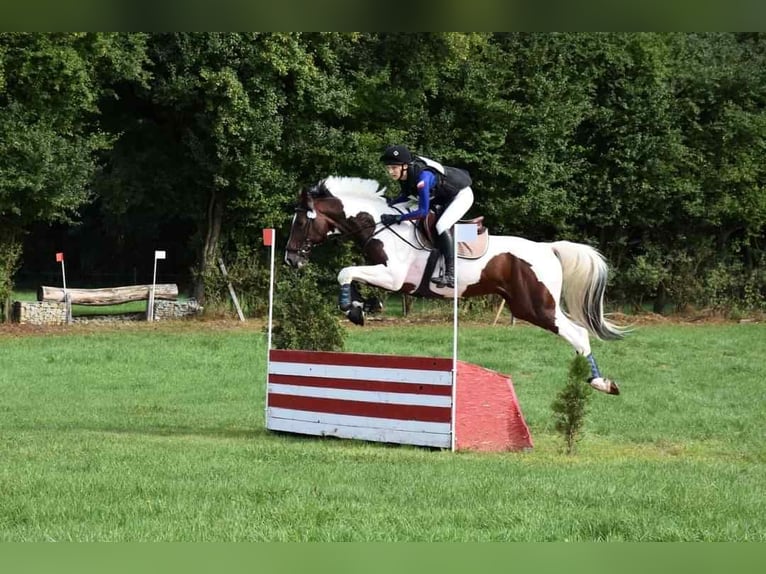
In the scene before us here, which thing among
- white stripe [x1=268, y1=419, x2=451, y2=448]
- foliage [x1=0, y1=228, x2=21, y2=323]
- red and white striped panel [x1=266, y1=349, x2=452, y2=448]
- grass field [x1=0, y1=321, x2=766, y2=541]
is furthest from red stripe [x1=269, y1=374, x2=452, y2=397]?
foliage [x1=0, y1=228, x2=21, y2=323]

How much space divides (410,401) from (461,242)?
1400 millimetres

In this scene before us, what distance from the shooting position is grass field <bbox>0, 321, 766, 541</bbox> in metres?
4.60

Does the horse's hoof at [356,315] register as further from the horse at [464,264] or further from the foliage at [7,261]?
the foliage at [7,261]

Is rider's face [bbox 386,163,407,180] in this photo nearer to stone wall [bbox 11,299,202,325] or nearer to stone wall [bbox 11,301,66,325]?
stone wall [bbox 11,299,202,325]

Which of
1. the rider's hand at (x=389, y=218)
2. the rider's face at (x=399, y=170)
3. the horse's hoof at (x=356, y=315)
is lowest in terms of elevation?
the horse's hoof at (x=356, y=315)

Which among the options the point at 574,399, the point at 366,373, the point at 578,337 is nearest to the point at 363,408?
the point at 366,373

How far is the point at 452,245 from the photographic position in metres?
8.05

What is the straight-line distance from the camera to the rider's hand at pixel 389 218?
812 centimetres

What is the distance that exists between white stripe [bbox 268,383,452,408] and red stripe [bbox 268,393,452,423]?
0.03 m

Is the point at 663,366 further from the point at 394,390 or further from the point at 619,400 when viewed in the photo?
the point at 394,390

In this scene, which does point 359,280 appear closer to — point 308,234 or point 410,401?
point 308,234

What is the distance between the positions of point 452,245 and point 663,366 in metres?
9.96

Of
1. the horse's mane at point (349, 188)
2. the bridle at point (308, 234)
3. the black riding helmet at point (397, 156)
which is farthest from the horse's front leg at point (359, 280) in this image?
the black riding helmet at point (397, 156)

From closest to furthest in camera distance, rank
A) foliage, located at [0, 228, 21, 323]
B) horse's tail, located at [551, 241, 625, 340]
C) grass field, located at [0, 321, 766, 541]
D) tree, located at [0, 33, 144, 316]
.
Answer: grass field, located at [0, 321, 766, 541]
horse's tail, located at [551, 241, 625, 340]
tree, located at [0, 33, 144, 316]
foliage, located at [0, 228, 21, 323]
